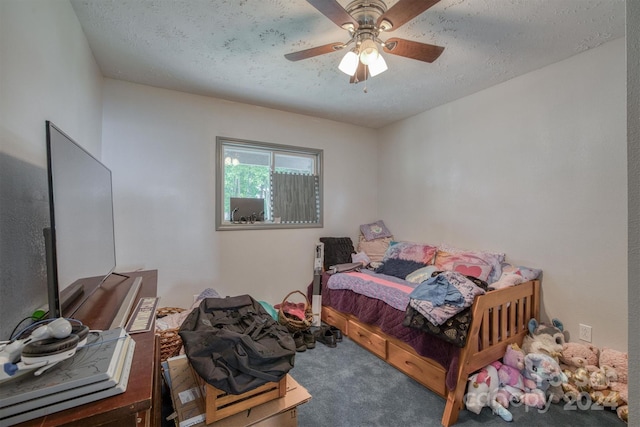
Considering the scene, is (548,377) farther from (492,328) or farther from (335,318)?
(335,318)

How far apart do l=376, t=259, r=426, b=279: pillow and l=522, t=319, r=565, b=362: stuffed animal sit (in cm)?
105

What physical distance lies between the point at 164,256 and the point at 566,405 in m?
3.41

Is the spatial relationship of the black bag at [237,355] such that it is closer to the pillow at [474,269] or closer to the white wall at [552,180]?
the pillow at [474,269]

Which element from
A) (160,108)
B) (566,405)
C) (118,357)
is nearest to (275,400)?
(118,357)

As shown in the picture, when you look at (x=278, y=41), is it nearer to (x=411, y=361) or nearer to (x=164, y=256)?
(x=164, y=256)

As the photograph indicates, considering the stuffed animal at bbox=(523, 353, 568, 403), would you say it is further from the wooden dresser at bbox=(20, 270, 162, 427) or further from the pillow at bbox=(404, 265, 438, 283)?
the wooden dresser at bbox=(20, 270, 162, 427)

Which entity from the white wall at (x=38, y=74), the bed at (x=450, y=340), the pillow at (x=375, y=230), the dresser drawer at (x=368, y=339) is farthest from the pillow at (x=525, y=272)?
the white wall at (x=38, y=74)

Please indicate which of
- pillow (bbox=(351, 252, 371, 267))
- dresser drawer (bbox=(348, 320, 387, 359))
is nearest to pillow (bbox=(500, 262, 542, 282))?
dresser drawer (bbox=(348, 320, 387, 359))

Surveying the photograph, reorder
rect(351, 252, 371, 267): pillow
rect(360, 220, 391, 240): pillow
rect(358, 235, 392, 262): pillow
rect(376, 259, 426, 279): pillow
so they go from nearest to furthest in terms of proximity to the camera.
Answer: rect(376, 259, 426, 279): pillow < rect(351, 252, 371, 267): pillow < rect(358, 235, 392, 262): pillow < rect(360, 220, 391, 240): pillow

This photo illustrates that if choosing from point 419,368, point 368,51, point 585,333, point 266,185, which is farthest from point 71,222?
point 585,333

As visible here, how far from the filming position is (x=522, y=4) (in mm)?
1601

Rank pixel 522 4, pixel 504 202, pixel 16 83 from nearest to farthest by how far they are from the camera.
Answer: pixel 16 83 → pixel 522 4 → pixel 504 202

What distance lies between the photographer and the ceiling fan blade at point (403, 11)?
1281mm

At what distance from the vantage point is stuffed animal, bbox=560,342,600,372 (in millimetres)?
1889
